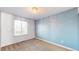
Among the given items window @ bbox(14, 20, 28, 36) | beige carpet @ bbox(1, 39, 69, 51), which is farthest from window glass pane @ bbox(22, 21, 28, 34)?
beige carpet @ bbox(1, 39, 69, 51)

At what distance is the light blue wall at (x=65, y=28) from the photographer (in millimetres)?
3056

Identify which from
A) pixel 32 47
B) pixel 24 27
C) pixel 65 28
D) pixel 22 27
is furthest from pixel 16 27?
pixel 65 28

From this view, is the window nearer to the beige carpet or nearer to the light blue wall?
the beige carpet

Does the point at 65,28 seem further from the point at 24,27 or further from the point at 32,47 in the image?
the point at 24,27

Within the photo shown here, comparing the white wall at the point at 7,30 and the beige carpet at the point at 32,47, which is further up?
the white wall at the point at 7,30

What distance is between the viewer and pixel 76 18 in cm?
299

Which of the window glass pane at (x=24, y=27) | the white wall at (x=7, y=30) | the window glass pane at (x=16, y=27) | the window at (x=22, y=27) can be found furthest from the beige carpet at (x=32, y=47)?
the window glass pane at (x=24, y=27)

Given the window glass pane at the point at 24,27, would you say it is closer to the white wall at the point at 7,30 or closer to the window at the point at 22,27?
the window at the point at 22,27

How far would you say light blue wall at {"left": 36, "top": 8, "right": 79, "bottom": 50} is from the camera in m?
3.06

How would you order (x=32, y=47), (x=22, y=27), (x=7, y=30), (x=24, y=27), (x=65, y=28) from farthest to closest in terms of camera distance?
(x=24, y=27) < (x=22, y=27) < (x=7, y=30) < (x=32, y=47) < (x=65, y=28)

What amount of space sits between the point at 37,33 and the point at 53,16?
8.73 feet

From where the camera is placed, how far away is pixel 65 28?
3.56 meters
